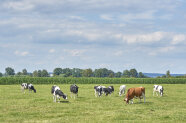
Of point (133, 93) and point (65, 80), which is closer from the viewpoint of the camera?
point (133, 93)

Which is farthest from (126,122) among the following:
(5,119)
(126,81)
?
(126,81)

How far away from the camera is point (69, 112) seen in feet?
66.6

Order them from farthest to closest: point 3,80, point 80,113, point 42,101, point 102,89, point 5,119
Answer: point 3,80 < point 102,89 < point 42,101 < point 80,113 < point 5,119

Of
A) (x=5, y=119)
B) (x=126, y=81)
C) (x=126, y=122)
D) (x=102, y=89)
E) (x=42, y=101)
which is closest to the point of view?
(x=126, y=122)

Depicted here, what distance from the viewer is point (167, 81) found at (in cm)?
9369

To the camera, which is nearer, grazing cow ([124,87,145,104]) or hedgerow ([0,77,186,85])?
grazing cow ([124,87,145,104])

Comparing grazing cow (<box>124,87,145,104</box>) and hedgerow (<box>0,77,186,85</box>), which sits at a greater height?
hedgerow (<box>0,77,186,85</box>)

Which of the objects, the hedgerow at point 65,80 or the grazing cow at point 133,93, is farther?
the hedgerow at point 65,80

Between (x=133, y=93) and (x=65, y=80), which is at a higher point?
(x=65, y=80)

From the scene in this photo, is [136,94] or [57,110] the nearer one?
[57,110]

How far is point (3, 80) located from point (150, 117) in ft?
206

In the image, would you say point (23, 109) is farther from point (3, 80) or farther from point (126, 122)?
point (3, 80)

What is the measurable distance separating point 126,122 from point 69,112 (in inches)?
210

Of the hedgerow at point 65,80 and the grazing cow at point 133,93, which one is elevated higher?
the hedgerow at point 65,80
